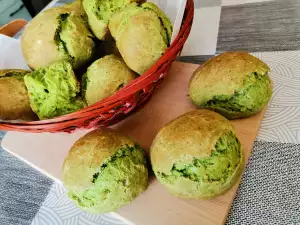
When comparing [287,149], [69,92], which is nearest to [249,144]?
[287,149]

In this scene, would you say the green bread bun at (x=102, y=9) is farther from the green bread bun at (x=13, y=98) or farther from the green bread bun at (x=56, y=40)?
the green bread bun at (x=13, y=98)

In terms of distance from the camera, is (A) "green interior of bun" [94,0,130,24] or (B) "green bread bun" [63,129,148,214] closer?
(B) "green bread bun" [63,129,148,214]

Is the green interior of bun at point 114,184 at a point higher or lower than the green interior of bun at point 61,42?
lower

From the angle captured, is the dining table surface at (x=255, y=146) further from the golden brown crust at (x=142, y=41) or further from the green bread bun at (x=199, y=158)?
the golden brown crust at (x=142, y=41)

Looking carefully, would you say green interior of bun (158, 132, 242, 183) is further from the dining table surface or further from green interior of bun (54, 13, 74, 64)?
green interior of bun (54, 13, 74, 64)

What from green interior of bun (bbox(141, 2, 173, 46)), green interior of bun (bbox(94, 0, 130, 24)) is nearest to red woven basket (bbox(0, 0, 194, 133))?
green interior of bun (bbox(141, 2, 173, 46))

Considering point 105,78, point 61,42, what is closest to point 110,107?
point 105,78

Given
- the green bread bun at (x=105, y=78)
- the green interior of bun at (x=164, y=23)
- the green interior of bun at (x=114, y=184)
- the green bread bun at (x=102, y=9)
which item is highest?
the green bread bun at (x=102, y=9)

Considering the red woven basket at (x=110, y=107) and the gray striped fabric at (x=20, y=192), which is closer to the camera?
the red woven basket at (x=110, y=107)

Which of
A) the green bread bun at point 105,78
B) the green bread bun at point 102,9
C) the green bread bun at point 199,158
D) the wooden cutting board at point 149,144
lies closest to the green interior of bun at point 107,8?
the green bread bun at point 102,9
